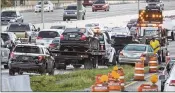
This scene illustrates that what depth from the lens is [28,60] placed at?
3164 cm

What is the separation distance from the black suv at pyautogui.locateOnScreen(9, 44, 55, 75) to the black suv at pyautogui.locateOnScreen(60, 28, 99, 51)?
182 inches

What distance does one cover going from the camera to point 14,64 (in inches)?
1243

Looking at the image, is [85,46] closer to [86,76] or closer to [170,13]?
[86,76]

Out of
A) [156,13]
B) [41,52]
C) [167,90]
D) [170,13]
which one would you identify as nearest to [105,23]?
[170,13]

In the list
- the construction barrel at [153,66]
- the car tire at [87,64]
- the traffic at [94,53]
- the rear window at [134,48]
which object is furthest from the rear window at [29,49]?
the rear window at [134,48]

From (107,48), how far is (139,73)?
9936 millimetres

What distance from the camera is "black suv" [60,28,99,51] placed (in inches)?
1431

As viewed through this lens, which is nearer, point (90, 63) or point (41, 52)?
point (41, 52)

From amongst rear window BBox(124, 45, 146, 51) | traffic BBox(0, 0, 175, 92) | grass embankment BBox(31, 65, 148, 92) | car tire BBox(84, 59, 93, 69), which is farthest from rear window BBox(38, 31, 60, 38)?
grass embankment BBox(31, 65, 148, 92)

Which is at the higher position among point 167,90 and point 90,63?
point 167,90

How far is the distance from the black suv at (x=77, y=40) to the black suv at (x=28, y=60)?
462 cm

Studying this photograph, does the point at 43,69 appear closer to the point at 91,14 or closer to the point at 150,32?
the point at 150,32

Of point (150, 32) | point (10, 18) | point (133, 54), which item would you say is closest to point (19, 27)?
point (150, 32)

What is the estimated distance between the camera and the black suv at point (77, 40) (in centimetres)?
3634
